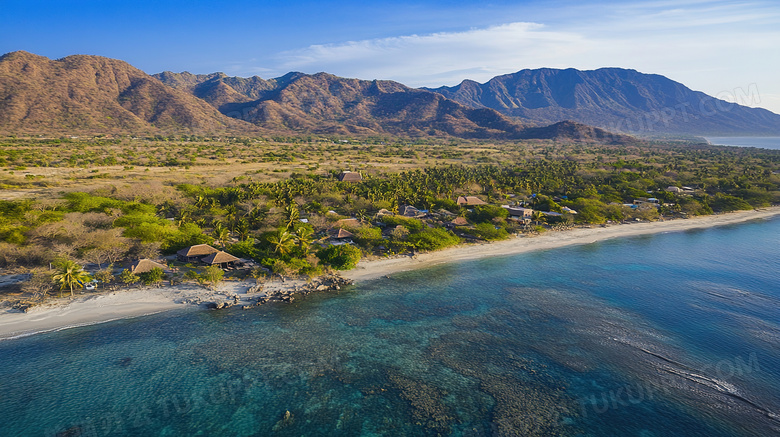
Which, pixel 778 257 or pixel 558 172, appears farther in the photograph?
pixel 558 172

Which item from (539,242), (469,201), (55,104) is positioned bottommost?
(539,242)

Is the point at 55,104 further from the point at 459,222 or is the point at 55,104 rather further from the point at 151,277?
the point at 459,222

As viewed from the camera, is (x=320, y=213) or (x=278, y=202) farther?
(x=278, y=202)

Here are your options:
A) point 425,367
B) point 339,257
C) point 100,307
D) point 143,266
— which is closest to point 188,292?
point 143,266

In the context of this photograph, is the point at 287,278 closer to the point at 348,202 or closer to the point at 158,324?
the point at 158,324

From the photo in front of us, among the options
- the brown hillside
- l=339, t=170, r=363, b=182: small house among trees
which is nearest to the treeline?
l=339, t=170, r=363, b=182: small house among trees

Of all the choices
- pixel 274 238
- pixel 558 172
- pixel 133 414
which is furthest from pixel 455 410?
pixel 558 172
